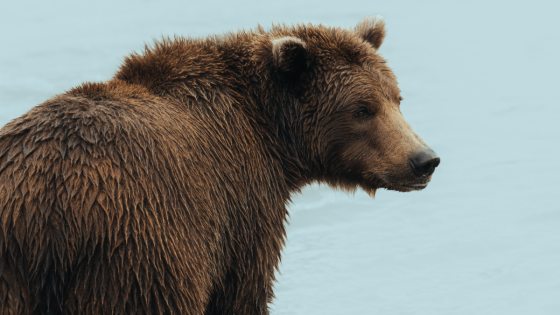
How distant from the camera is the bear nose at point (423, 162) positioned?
621 centimetres

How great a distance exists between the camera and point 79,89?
5.51 metres

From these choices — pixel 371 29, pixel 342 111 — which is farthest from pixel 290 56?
pixel 371 29

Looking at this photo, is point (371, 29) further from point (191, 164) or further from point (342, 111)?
point (191, 164)

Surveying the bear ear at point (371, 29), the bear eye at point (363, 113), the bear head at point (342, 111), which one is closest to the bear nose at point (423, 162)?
the bear head at point (342, 111)

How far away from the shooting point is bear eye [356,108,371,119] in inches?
256

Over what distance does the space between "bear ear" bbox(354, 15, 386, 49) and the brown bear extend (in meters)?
0.02

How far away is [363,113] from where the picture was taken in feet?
21.4

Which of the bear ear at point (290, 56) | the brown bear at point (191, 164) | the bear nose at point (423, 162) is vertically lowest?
the bear nose at point (423, 162)

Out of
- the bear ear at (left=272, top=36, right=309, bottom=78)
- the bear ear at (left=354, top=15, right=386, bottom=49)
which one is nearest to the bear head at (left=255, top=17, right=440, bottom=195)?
the bear ear at (left=272, top=36, right=309, bottom=78)

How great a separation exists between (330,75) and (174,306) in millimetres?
3008

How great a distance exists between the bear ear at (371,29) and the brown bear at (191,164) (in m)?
0.02

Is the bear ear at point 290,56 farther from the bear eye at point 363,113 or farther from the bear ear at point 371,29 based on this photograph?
the bear ear at point 371,29

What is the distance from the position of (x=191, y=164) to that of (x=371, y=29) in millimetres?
3349

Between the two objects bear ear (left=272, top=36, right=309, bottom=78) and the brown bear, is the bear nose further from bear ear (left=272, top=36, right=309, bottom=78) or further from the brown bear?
bear ear (left=272, top=36, right=309, bottom=78)
